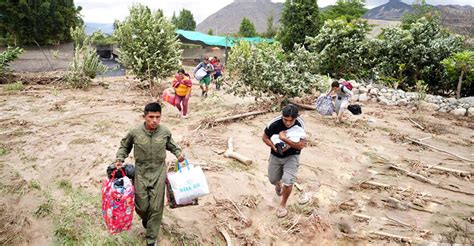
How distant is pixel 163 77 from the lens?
1297 cm

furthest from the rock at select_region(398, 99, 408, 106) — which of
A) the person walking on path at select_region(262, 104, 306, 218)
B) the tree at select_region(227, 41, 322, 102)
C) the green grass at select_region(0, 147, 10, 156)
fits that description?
the green grass at select_region(0, 147, 10, 156)

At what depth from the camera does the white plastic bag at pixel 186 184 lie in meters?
3.58

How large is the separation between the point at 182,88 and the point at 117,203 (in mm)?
5588

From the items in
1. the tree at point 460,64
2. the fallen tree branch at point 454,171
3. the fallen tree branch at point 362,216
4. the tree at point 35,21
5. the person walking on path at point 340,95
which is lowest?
the fallen tree branch at point 362,216

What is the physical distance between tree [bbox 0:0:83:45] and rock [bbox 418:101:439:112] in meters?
15.4

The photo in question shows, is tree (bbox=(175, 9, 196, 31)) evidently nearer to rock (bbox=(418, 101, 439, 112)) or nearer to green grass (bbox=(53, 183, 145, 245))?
rock (bbox=(418, 101, 439, 112))

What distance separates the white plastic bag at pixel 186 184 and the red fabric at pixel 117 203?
43cm

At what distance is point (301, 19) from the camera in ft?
66.9

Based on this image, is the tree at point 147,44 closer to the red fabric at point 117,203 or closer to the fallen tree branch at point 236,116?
the fallen tree branch at point 236,116

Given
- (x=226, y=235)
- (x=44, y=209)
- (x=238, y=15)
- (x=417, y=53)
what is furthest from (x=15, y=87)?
(x=238, y=15)

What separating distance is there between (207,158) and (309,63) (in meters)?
5.75

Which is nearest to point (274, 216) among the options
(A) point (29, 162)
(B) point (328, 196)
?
(B) point (328, 196)

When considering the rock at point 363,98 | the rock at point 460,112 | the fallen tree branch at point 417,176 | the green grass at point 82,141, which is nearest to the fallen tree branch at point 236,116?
the green grass at point 82,141

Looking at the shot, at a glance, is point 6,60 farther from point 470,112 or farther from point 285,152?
point 470,112
